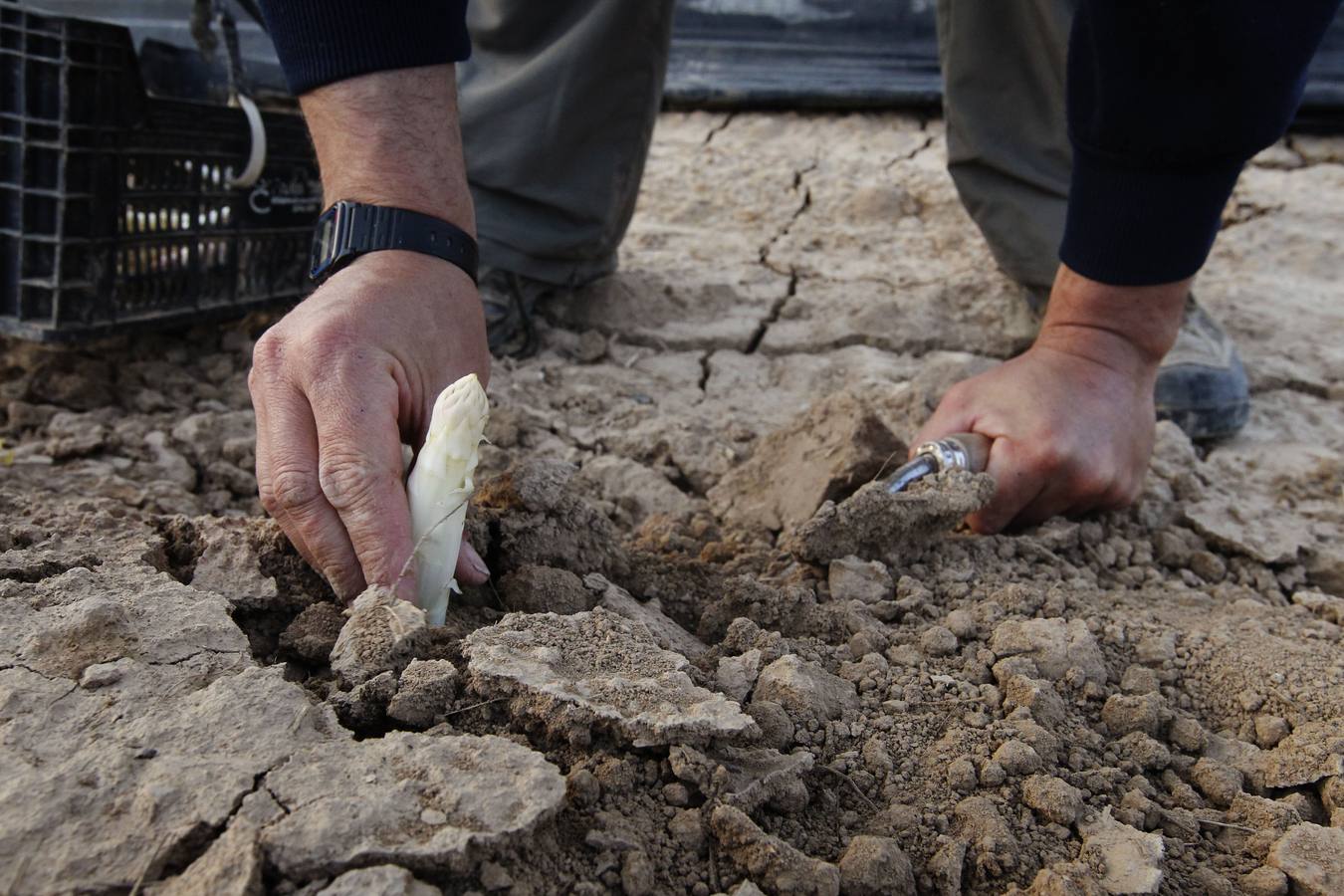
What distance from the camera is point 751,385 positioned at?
2486mm

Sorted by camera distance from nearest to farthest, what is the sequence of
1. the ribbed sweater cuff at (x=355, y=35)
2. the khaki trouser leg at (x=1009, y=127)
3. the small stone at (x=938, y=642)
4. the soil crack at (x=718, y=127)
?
the small stone at (x=938, y=642) → the ribbed sweater cuff at (x=355, y=35) → the khaki trouser leg at (x=1009, y=127) → the soil crack at (x=718, y=127)

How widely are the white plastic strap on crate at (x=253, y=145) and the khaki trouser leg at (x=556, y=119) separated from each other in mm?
490

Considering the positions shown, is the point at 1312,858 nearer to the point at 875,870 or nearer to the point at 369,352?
the point at 875,870

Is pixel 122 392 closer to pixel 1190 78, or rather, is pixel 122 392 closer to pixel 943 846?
pixel 943 846

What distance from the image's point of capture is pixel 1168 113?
1633mm

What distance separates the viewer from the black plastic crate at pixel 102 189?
1.94m

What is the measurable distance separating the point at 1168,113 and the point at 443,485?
1.24 m

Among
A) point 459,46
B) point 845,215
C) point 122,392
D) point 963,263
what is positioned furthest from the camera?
point 845,215

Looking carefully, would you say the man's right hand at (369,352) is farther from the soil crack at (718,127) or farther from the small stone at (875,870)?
the soil crack at (718,127)

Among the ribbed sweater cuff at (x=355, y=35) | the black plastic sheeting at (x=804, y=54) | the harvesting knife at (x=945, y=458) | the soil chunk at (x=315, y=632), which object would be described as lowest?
the soil chunk at (x=315, y=632)

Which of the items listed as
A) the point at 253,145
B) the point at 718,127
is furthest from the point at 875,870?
the point at 718,127

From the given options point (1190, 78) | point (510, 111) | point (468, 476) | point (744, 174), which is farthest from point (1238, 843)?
point (744, 174)

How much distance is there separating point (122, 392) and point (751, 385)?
1.36m

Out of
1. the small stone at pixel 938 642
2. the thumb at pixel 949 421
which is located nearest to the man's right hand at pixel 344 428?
the small stone at pixel 938 642
